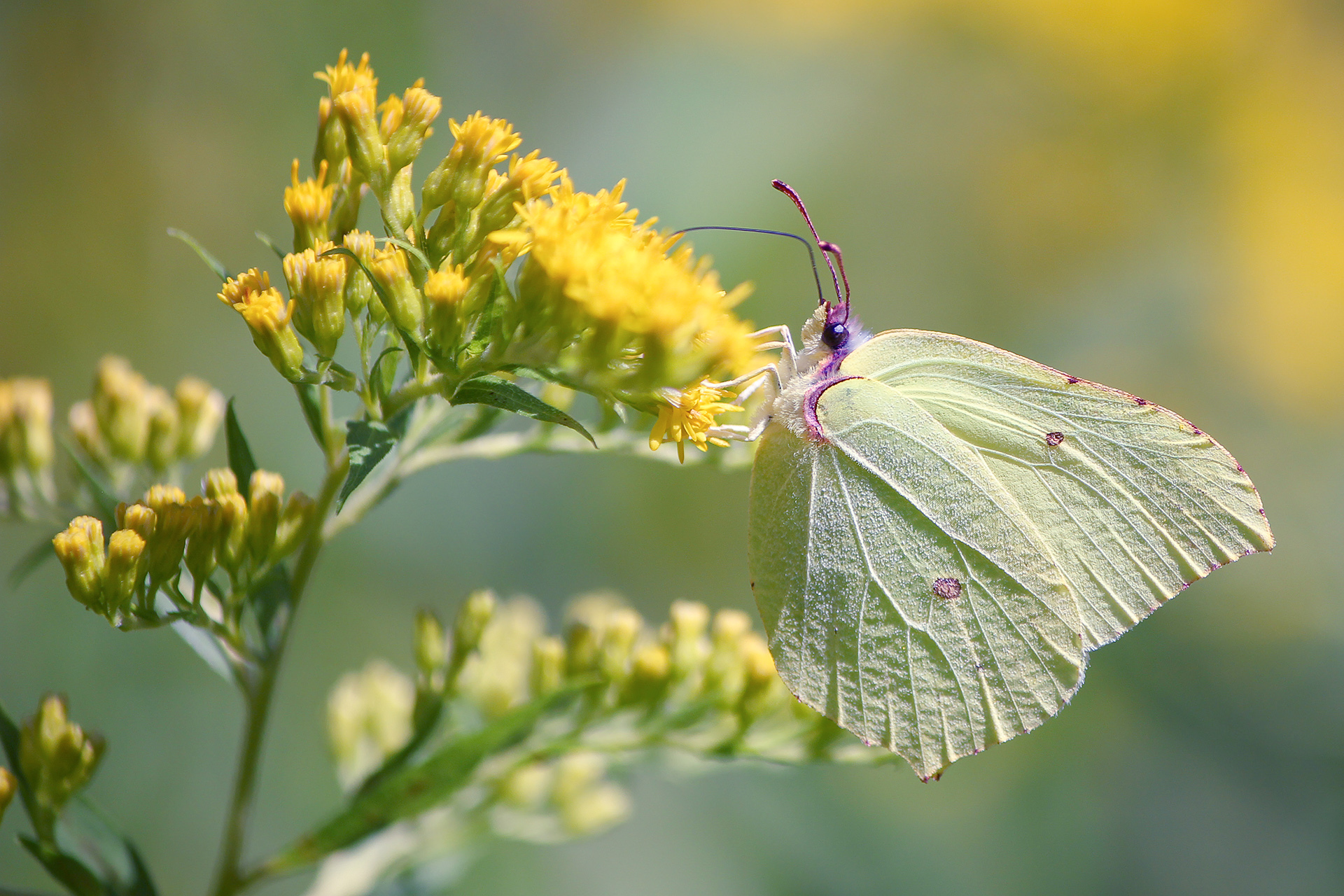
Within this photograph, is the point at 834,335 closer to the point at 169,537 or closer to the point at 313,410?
the point at 313,410

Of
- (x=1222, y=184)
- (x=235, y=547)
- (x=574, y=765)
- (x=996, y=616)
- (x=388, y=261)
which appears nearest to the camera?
(x=388, y=261)

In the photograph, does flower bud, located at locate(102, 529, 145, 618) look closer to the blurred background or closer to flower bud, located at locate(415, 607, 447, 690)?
flower bud, located at locate(415, 607, 447, 690)

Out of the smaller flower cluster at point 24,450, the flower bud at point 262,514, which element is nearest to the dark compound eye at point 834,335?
the flower bud at point 262,514

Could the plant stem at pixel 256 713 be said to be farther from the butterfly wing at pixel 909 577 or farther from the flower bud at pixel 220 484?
the butterfly wing at pixel 909 577

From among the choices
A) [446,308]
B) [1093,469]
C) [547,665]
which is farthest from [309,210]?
[1093,469]

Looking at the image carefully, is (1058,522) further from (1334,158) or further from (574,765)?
(1334,158)

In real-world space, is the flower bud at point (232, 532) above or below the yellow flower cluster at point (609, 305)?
→ below

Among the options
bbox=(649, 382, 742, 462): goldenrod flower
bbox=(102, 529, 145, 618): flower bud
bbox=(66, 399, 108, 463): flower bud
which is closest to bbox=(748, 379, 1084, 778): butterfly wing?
bbox=(649, 382, 742, 462): goldenrod flower

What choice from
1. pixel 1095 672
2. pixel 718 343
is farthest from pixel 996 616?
pixel 1095 672
